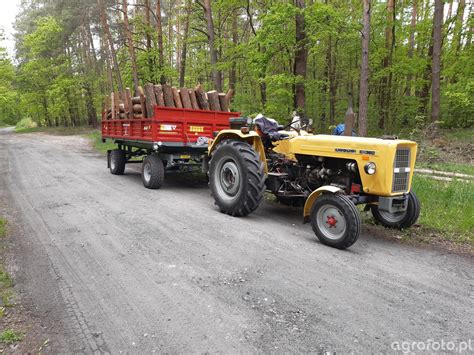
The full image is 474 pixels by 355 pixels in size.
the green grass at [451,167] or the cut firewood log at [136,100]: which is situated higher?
the cut firewood log at [136,100]

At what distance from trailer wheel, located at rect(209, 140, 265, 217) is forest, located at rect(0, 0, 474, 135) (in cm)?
174

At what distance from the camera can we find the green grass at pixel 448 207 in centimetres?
475

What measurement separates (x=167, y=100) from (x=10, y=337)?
19.8 feet

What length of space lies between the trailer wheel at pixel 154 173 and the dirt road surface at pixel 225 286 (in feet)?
6.84

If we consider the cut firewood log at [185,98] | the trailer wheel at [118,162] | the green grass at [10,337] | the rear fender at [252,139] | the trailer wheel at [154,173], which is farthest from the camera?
the trailer wheel at [118,162]

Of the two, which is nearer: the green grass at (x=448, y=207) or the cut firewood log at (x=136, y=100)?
the green grass at (x=448, y=207)

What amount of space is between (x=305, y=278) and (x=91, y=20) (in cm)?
2784

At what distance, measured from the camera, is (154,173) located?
752 cm

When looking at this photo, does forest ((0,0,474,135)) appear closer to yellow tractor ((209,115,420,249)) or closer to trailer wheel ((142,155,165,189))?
yellow tractor ((209,115,420,249))

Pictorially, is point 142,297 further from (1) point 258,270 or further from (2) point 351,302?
(2) point 351,302

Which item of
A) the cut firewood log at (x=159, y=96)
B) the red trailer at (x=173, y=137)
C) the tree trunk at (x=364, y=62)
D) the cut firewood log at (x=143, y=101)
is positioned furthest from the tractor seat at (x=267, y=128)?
the tree trunk at (x=364, y=62)

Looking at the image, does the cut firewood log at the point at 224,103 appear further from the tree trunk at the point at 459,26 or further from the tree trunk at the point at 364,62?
the tree trunk at the point at 459,26

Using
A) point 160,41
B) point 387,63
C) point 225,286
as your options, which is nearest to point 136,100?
point 225,286

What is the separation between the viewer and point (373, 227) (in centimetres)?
Answer: 500
